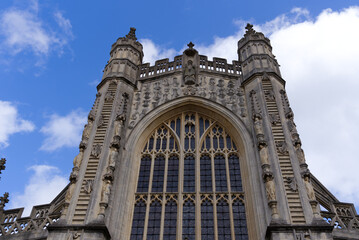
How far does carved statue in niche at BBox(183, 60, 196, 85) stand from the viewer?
62.2 feet

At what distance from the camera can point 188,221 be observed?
45.6ft

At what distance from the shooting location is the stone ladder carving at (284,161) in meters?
12.4

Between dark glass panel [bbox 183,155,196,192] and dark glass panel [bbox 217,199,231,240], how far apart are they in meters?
1.39

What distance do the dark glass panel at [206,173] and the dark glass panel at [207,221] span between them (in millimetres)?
656

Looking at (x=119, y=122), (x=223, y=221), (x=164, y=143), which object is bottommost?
(x=223, y=221)

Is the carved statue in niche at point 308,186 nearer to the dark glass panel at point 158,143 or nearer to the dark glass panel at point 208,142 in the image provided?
the dark glass panel at point 208,142

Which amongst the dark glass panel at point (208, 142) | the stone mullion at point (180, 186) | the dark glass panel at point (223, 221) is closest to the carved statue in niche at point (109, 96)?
the stone mullion at point (180, 186)

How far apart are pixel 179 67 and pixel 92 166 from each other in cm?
840

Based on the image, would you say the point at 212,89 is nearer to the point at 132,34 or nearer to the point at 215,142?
the point at 215,142

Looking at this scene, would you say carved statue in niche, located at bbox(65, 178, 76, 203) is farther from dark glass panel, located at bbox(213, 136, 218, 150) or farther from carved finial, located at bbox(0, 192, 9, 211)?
dark glass panel, located at bbox(213, 136, 218, 150)

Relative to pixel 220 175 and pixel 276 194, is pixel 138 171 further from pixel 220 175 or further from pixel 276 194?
pixel 276 194

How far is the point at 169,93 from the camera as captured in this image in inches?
734

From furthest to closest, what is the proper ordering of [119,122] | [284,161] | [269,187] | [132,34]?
[132,34]
[119,122]
[284,161]
[269,187]

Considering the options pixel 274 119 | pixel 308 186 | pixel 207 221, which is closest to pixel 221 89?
pixel 274 119
